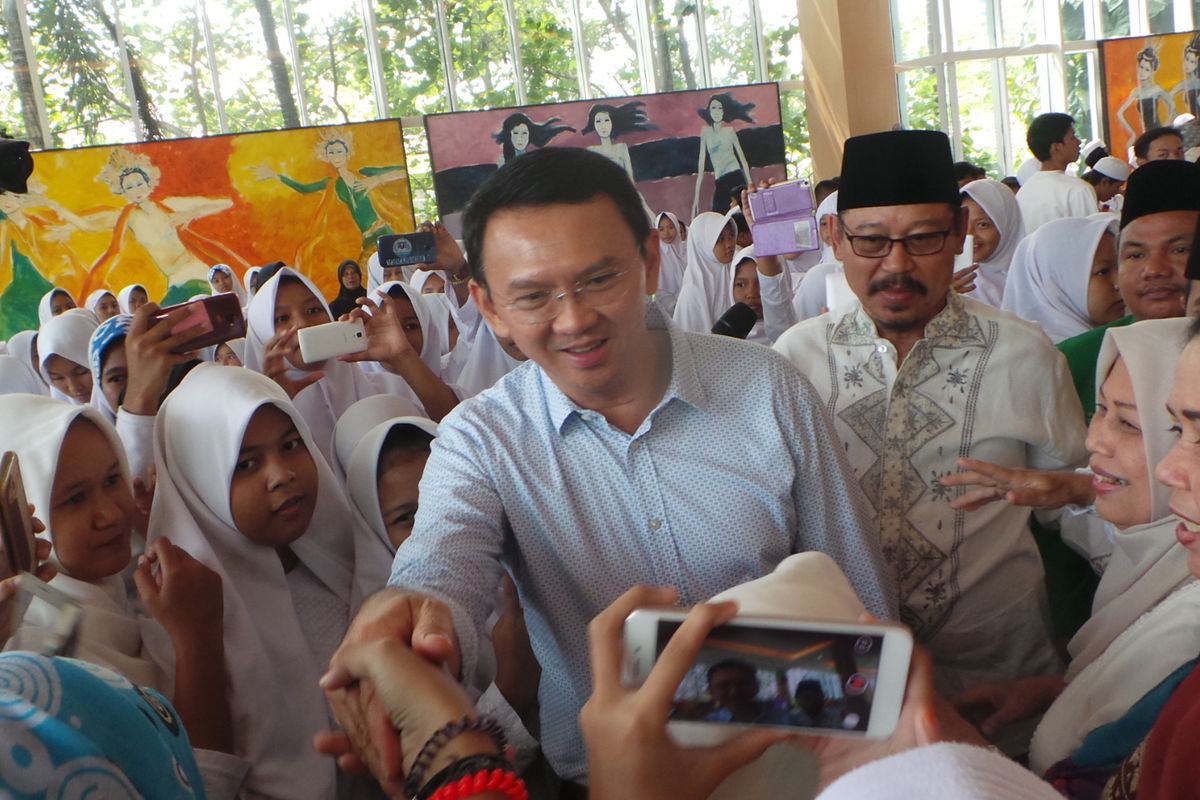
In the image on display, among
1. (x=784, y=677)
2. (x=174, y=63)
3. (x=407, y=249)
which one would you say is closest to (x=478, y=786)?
(x=784, y=677)

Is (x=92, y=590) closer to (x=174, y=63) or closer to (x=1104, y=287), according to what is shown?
(x=1104, y=287)

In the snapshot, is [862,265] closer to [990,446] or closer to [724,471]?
[990,446]

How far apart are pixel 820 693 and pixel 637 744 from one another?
0.18 m

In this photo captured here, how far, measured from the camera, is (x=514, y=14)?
13.7m

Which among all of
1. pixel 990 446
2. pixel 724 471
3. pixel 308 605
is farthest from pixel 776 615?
pixel 308 605

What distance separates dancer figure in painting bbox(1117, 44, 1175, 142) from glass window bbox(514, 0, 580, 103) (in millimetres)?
8499

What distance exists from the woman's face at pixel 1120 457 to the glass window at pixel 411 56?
12394 millimetres

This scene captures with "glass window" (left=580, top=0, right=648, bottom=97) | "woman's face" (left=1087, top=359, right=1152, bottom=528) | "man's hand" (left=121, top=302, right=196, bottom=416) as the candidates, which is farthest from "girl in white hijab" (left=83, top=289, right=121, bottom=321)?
"glass window" (left=580, top=0, right=648, bottom=97)

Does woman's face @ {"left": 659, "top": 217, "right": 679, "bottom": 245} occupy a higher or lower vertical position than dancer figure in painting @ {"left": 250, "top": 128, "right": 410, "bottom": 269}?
lower

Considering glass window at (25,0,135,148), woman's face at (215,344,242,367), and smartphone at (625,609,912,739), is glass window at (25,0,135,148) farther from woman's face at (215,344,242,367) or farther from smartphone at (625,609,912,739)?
smartphone at (625,609,912,739)

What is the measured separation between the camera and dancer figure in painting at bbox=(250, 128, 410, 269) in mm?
11391

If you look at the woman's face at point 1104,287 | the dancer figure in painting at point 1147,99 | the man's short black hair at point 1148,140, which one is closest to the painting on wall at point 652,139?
the dancer figure in painting at point 1147,99

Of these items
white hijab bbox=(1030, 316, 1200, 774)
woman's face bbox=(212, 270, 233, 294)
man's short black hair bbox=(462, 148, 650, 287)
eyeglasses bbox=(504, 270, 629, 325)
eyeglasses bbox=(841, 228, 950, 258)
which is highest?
man's short black hair bbox=(462, 148, 650, 287)

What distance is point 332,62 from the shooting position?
1261 cm
